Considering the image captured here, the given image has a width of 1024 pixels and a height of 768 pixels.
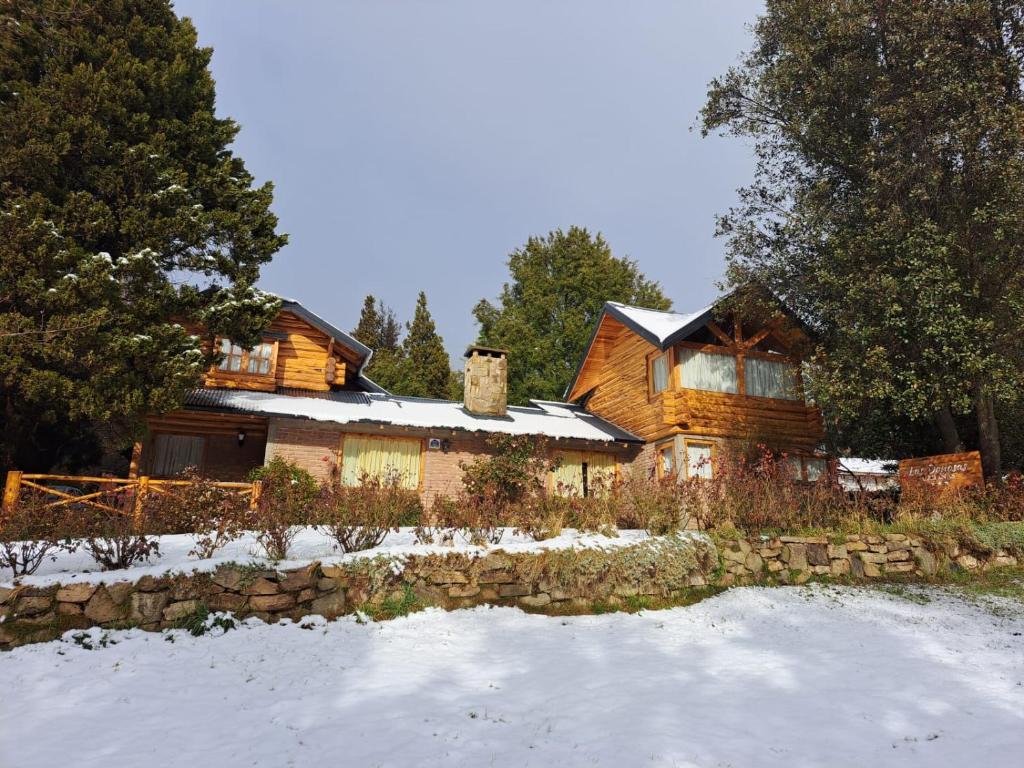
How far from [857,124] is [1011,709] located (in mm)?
15232

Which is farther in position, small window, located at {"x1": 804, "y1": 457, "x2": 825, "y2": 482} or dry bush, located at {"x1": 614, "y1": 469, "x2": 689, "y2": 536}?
small window, located at {"x1": 804, "y1": 457, "x2": 825, "y2": 482}

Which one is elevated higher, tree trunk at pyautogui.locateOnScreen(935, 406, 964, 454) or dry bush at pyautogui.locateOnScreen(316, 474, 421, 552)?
tree trunk at pyautogui.locateOnScreen(935, 406, 964, 454)

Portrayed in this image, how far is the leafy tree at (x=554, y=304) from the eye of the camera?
32.3 metres

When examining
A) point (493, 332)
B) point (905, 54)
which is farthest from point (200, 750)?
point (493, 332)

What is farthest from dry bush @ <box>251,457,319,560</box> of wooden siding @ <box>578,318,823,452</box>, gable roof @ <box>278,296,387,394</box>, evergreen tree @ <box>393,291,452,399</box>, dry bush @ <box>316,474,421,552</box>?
evergreen tree @ <box>393,291,452,399</box>

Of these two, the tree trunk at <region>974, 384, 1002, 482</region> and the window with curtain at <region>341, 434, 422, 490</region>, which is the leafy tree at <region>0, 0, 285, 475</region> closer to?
the window with curtain at <region>341, 434, 422, 490</region>

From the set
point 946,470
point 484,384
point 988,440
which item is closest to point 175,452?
point 484,384

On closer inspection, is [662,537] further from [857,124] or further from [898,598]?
[857,124]

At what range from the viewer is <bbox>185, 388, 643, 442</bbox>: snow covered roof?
A: 16359mm

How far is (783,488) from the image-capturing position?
480 inches

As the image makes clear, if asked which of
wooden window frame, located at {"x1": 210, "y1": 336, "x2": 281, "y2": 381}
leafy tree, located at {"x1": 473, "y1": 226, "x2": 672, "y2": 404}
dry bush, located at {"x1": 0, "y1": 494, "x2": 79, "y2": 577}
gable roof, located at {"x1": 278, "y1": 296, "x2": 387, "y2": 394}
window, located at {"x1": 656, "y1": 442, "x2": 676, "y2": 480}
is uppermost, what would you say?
leafy tree, located at {"x1": 473, "y1": 226, "x2": 672, "y2": 404}

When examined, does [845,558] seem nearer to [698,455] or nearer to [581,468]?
[698,455]

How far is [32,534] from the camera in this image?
9.08 metres

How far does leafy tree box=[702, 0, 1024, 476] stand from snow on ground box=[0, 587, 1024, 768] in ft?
21.5
